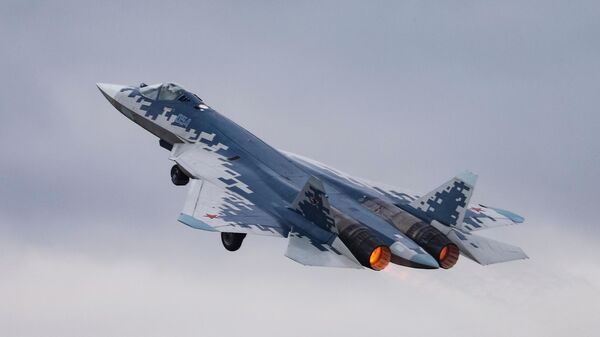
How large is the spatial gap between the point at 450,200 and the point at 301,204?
13.9 ft

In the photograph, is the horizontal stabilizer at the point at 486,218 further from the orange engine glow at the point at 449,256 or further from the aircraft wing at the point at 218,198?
the aircraft wing at the point at 218,198

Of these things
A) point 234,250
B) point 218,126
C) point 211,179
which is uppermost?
point 218,126

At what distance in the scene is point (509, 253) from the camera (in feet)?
82.4

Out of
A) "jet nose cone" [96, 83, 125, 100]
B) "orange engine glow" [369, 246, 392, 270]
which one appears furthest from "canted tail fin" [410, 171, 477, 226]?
"jet nose cone" [96, 83, 125, 100]

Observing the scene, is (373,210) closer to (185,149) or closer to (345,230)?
(345,230)

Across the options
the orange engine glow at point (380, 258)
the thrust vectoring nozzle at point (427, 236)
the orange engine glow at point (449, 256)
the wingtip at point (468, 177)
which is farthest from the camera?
the orange engine glow at point (449, 256)

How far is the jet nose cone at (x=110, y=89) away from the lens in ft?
106

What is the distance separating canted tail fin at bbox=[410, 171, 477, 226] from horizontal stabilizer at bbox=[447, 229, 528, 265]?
614mm

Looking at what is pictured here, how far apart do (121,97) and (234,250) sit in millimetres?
9388

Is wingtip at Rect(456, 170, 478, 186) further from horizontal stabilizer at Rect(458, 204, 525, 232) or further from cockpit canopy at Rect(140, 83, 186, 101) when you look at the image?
cockpit canopy at Rect(140, 83, 186, 101)

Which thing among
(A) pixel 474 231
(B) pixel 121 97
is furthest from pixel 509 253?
(B) pixel 121 97

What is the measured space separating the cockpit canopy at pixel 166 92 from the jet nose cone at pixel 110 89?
4.86ft

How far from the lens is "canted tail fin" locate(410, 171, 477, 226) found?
24109 millimetres

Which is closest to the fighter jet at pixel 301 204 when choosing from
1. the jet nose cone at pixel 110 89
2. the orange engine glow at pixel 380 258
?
the orange engine glow at pixel 380 258
